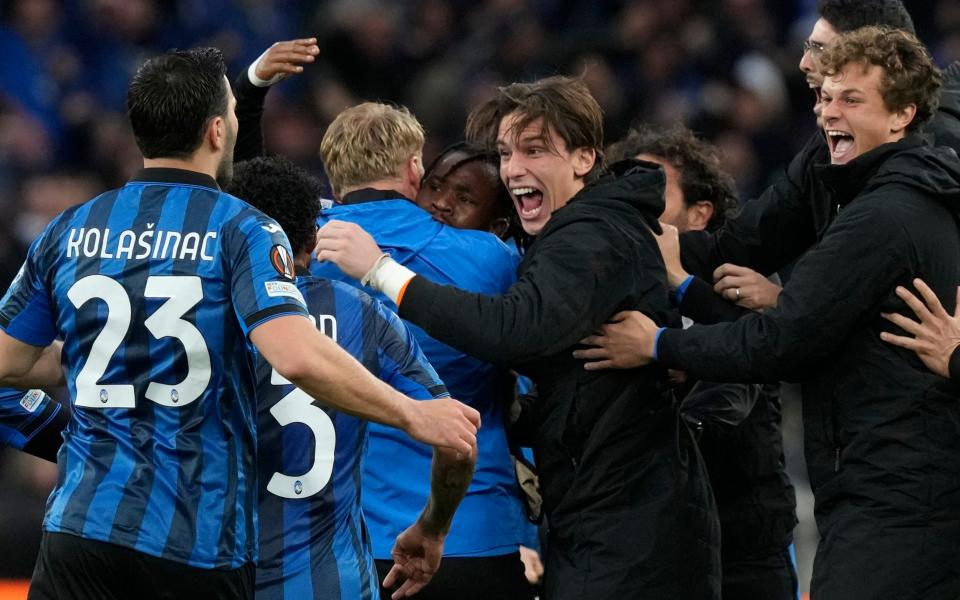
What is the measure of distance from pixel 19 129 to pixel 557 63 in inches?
139

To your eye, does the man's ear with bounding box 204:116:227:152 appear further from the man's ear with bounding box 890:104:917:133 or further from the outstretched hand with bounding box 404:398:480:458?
the man's ear with bounding box 890:104:917:133

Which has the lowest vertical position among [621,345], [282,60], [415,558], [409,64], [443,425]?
[409,64]

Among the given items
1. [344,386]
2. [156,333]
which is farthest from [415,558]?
[156,333]

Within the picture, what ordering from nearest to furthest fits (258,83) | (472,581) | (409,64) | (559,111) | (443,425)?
(443,425), (472,581), (559,111), (258,83), (409,64)

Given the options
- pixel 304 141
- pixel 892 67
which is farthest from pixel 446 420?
pixel 304 141

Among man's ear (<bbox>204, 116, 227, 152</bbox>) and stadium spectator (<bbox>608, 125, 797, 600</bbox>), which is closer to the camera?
man's ear (<bbox>204, 116, 227, 152</bbox>)

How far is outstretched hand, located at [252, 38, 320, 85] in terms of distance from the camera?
4602 mm

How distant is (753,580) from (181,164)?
2377 millimetres

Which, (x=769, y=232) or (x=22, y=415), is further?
(x=769, y=232)

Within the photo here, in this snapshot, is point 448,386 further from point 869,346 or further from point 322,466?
point 869,346

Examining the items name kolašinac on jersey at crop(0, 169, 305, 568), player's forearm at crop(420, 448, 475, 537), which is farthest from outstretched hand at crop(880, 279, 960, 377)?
name kolašinac on jersey at crop(0, 169, 305, 568)

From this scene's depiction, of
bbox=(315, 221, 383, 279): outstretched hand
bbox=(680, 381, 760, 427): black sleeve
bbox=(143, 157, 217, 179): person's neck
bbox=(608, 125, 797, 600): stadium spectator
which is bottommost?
bbox=(608, 125, 797, 600): stadium spectator

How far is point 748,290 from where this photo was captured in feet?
14.0

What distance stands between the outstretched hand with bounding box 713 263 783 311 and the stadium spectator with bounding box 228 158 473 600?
1.16m
